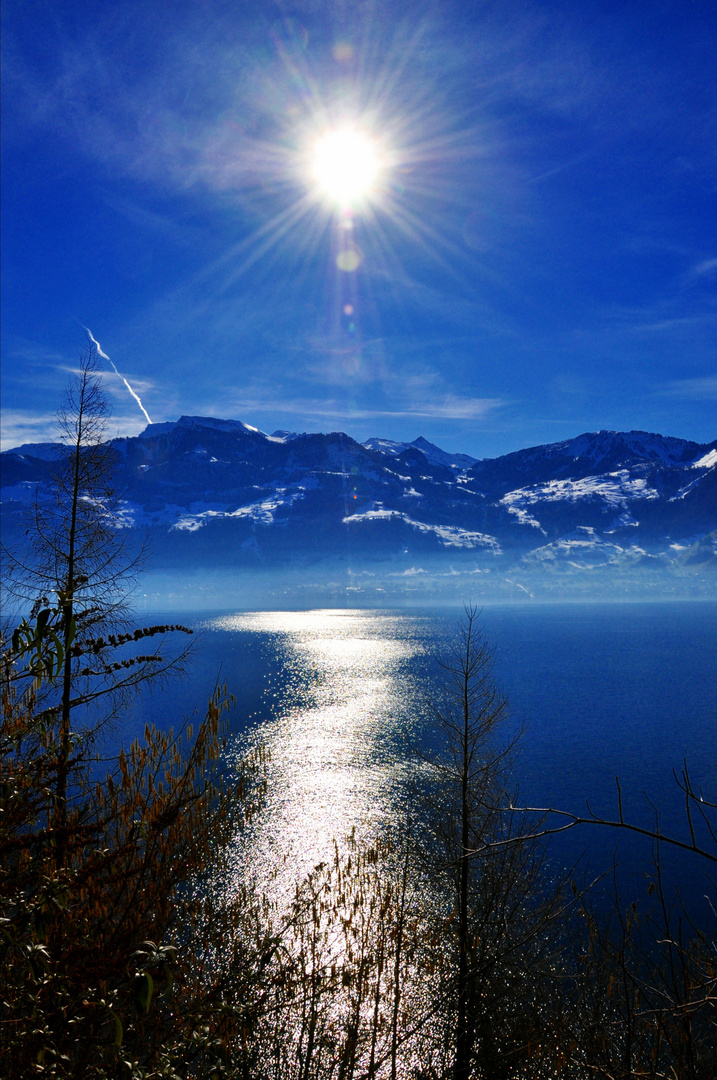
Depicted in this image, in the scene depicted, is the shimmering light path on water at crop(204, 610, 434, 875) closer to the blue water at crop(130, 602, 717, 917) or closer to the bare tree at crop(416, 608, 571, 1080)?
the blue water at crop(130, 602, 717, 917)

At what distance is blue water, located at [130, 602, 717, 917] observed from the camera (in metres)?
43.9

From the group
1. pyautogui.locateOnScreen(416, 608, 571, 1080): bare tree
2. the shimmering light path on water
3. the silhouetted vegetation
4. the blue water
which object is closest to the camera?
the silhouetted vegetation

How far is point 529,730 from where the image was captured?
235 ft

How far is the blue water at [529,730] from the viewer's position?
1729 inches

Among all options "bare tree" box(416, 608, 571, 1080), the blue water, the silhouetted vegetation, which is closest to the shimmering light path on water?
the blue water

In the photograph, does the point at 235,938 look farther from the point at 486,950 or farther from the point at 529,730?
the point at 529,730

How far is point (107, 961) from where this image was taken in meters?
3.62

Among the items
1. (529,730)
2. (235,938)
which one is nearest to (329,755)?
(529,730)

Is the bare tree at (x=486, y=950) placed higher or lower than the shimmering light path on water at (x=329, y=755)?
higher

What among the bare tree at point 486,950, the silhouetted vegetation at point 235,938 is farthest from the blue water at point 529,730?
the bare tree at point 486,950

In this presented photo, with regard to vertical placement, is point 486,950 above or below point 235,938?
below

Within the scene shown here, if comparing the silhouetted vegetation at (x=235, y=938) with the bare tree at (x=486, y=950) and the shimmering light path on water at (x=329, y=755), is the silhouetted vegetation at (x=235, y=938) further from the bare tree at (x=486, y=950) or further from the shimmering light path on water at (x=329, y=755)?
the shimmering light path on water at (x=329, y=755)

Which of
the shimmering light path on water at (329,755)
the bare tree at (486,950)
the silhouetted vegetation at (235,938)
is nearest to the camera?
the silhouetted vegetation at (235,938)

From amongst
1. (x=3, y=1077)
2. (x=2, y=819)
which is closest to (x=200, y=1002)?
(x=3, y=1077)
